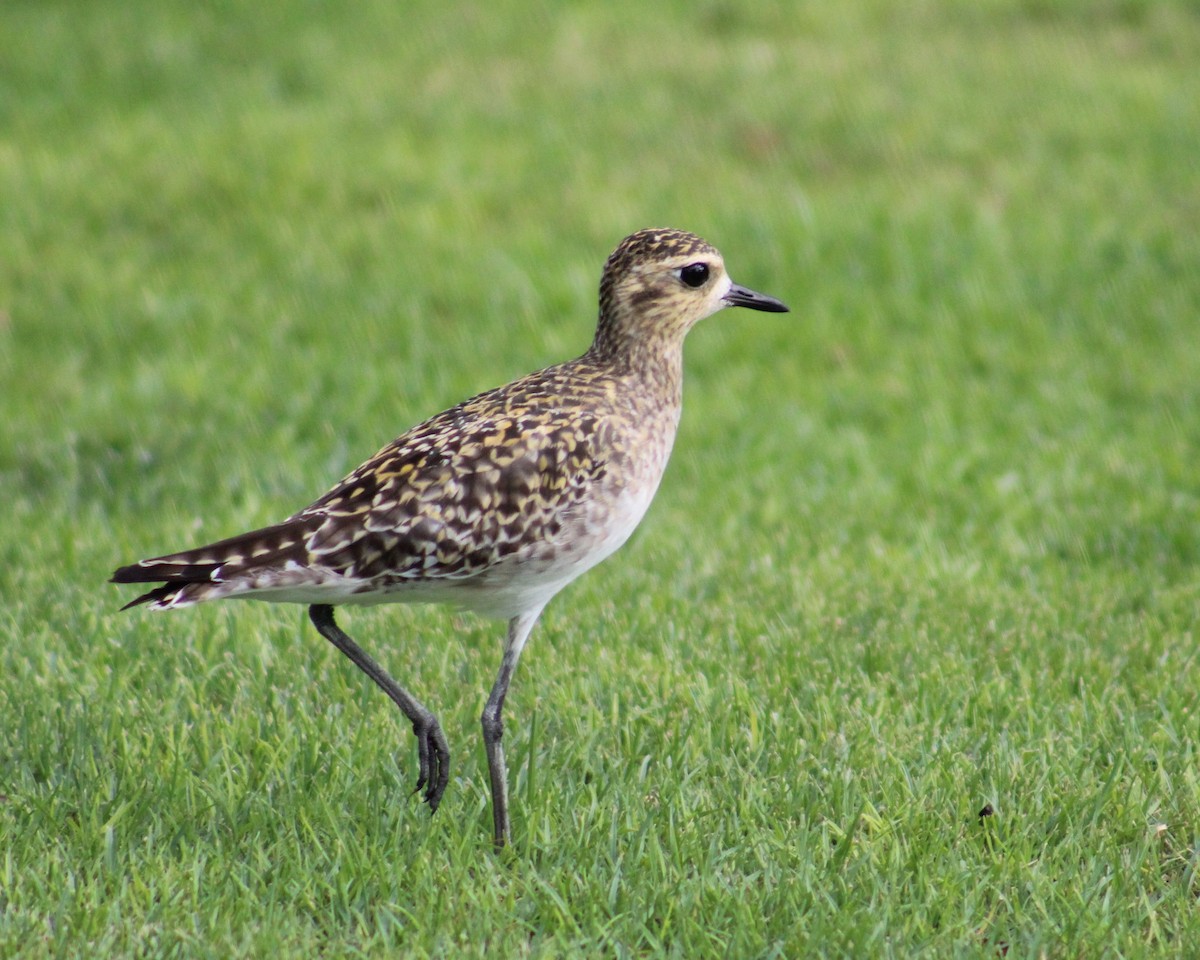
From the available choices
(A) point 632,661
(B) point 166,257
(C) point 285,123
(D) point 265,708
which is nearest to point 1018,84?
(C) point 285,123

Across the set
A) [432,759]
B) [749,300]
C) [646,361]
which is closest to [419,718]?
[432,759]

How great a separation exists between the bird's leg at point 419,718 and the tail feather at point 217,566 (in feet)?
1.60

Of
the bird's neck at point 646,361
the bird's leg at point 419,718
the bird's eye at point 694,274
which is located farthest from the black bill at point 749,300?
the bird's leg at point 419,718

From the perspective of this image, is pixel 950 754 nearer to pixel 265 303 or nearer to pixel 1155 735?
pixel 1155 735

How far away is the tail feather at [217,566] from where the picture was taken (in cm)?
468

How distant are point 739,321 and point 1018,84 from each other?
181 inches

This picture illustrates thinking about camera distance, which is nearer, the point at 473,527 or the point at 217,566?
the point at 217,566

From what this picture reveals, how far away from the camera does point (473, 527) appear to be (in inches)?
195

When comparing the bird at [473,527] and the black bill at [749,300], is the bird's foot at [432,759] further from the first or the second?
the black bill at [749,300]

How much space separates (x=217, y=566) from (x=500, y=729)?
3.55 feet

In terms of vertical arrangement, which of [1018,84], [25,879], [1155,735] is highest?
[1018,84]

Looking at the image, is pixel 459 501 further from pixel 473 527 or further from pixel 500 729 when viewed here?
pixel 500 729

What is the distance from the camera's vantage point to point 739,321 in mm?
10875

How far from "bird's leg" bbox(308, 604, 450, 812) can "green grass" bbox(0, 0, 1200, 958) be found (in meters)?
0.14
